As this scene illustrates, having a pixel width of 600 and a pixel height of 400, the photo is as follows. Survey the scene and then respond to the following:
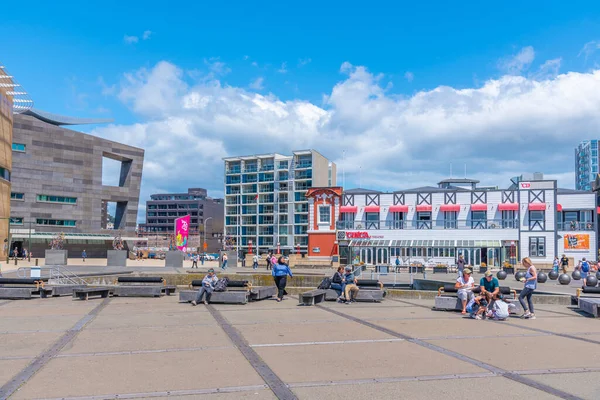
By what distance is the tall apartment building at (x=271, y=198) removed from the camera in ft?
338

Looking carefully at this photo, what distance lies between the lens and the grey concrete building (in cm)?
7512

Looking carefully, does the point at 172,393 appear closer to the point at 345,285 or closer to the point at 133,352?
the point at 133,352

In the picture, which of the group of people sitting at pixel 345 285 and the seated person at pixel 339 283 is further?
the seated person at pixel 339 283

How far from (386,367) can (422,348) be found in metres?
1.72

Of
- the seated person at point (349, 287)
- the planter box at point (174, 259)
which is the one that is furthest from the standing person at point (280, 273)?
the planter box at point (174, 259)

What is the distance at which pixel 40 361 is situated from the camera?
28.2 ft

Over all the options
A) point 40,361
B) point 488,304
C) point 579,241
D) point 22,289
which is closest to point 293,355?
point 40,361

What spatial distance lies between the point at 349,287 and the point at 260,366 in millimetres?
9285

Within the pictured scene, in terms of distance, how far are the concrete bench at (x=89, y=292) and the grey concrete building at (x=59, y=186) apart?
196 feet

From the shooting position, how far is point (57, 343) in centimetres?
1015

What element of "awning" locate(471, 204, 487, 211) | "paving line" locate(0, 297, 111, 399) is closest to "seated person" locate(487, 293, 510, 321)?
"paving line" locate(0, 297, 111, 399)

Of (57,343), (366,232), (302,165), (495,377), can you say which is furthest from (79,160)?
(495,377)

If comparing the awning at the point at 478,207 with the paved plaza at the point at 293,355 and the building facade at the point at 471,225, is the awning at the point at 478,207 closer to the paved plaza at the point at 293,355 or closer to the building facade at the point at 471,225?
the building facade at the point at 471,225

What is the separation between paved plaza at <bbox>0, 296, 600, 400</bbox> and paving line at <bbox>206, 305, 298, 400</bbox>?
25 millimetres
